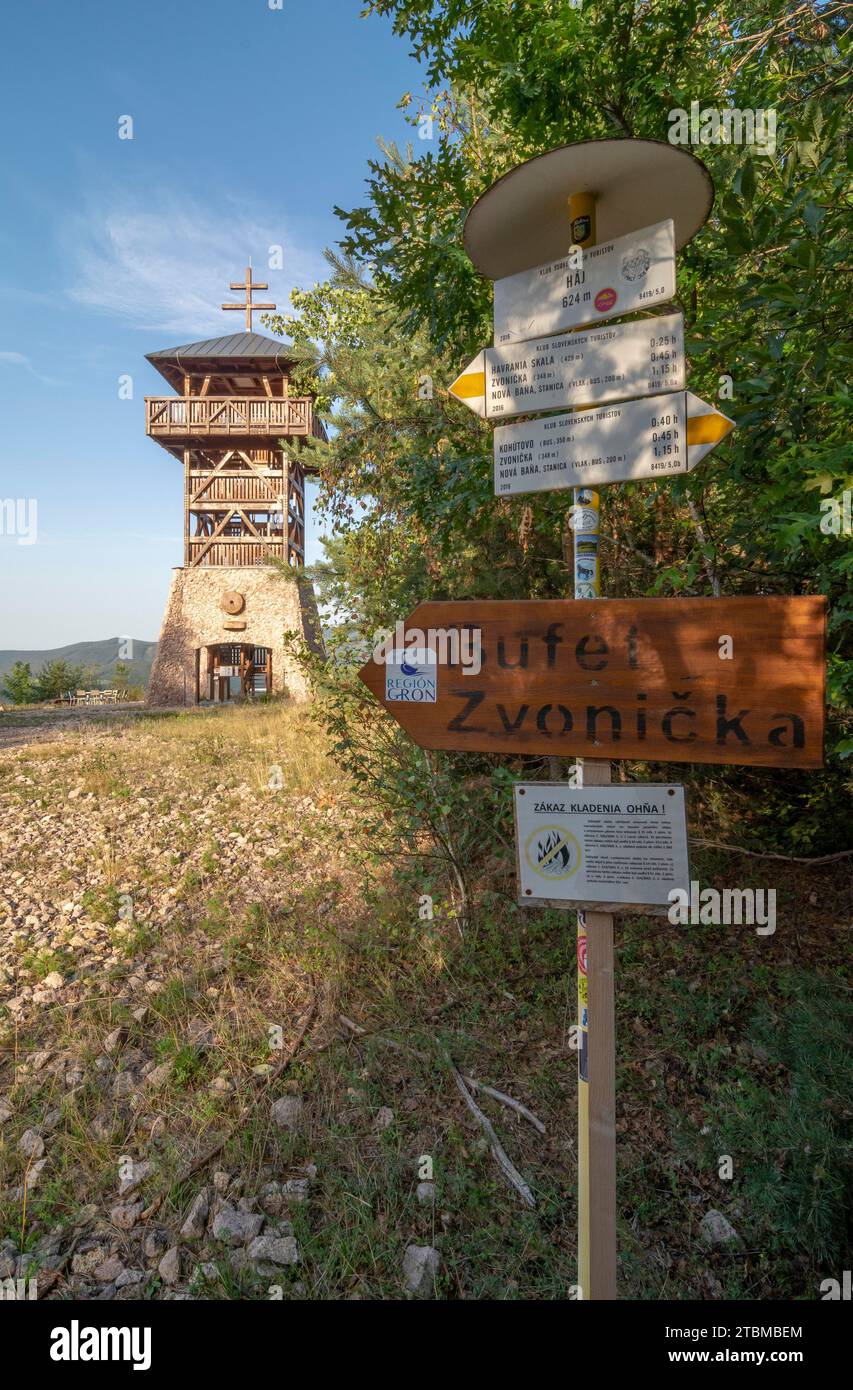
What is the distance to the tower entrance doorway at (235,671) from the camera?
19.9 metres

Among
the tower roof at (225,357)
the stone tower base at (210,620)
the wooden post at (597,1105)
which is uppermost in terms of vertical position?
the tower roof at (225,357)

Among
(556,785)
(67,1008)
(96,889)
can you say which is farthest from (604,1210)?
(96,889)

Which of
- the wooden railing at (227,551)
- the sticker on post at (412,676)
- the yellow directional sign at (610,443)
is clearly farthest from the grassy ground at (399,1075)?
the wooden railing at (227,551)

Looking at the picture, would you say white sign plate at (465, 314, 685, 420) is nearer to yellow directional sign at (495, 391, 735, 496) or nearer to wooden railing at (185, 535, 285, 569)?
yellow directional sign at (495, 391, 735, 496)

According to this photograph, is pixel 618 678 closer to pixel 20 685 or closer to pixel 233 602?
pixel 233 602

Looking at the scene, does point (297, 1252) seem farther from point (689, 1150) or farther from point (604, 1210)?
point (689, 1150)

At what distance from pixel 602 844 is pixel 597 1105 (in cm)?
65

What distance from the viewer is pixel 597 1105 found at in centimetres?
160

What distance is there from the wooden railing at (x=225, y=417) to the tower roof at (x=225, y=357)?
1.19 m

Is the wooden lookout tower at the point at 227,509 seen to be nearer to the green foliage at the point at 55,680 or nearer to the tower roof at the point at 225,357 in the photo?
the tower roof at the point at 225,357

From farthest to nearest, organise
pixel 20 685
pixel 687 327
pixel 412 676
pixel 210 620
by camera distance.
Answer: pixel 20 685, pixel 210 620, pixel 687 327, pixel 412 676

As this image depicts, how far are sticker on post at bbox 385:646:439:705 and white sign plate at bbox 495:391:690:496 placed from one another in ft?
1.64

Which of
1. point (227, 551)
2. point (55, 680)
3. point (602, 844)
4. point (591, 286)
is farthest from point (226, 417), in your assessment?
point (602, 844)

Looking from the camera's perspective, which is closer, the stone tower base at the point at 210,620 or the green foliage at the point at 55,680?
the stone tower base at the point at 210,620
